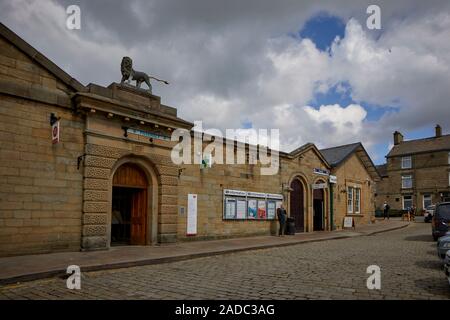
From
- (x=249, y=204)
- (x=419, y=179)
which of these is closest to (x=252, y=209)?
(x=249, y=204)

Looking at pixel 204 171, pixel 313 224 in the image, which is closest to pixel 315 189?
pixel 313 224

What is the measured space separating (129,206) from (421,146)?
4362cm

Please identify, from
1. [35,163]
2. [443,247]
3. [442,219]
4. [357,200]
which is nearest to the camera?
[443,247]

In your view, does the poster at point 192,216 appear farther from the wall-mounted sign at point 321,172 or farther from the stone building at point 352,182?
the stone building at point 352,182

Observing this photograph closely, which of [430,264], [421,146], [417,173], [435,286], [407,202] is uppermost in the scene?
[421,146]

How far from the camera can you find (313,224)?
74.6 ft

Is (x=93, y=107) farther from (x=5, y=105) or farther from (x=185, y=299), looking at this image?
(x=185, y=299)

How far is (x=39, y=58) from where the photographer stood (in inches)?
420

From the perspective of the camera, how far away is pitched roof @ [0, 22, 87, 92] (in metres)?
10.1

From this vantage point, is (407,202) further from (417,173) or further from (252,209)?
(252,209)

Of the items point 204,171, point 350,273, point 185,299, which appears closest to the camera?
point 185,299

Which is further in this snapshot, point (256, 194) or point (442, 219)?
point (256, 194)

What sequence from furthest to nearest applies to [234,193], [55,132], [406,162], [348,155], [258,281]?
[406,162]
[348,155]
[234,193]
[55,132]
[258,281]
